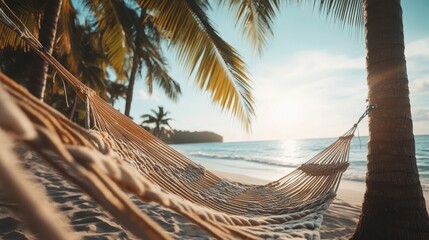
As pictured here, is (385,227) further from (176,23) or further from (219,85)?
(176,23)

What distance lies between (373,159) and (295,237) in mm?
1016

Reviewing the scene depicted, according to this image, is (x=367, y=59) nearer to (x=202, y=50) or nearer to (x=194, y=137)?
(x=202, y=50)

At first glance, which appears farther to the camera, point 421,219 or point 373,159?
point 373,159

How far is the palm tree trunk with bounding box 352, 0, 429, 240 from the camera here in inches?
60.2

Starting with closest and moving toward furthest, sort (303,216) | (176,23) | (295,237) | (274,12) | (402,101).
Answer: (295,237) → (303,216) → (402,101) → (176,23) → (274,12)

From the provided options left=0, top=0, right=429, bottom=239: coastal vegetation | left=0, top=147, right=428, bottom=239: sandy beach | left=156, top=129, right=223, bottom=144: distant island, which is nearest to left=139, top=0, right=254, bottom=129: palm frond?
left=0, top=0, right=429, bottom=239: coastal vegetation

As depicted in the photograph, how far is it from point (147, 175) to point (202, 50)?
1.72 meters

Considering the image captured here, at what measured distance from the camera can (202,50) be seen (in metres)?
2.66

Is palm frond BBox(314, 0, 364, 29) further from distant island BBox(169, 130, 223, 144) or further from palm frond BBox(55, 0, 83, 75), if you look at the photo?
distant island BBox(169, 130, 223, 144)

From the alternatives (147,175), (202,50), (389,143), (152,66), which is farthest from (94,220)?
(152,66)

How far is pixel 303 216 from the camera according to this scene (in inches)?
50.7

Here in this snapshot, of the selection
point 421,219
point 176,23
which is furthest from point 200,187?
point 176,23

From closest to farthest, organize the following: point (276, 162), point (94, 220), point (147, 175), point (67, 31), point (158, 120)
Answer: point (147, 175) < point (94, 220) < point (67, 31) < point (276, 162) < point (158, 120)

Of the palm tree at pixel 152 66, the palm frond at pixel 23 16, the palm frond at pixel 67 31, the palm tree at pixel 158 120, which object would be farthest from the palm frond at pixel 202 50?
the palm tree at pixel 158 120
